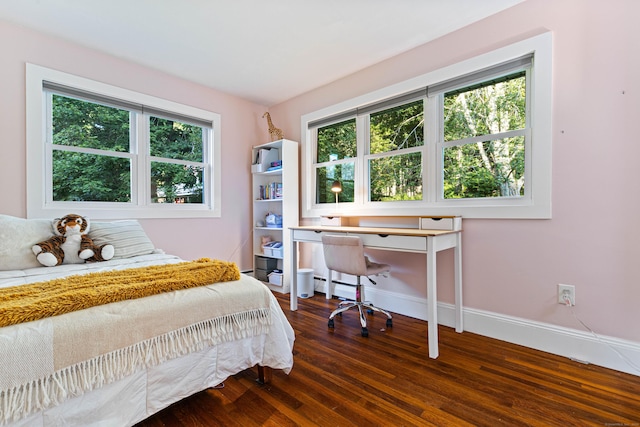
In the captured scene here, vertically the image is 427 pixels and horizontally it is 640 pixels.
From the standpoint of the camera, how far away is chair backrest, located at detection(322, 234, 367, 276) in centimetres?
231

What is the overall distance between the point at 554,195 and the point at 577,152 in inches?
11.8

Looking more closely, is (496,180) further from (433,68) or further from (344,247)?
(344,247)

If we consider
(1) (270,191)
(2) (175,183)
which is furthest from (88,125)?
(1) (270,191)

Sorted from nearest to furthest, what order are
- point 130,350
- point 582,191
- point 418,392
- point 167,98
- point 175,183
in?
point 130,350, point 418,392, point 582,191, point 167,98, point 175,183

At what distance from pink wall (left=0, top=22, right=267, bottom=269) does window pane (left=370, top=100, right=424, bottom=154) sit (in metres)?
1.68

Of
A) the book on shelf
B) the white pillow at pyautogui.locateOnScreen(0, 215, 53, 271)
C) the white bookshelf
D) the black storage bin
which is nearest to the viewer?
the white pillow at pyautogui.locateOnScreen(0, 215, 53, 271)

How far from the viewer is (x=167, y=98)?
3195 millimetres

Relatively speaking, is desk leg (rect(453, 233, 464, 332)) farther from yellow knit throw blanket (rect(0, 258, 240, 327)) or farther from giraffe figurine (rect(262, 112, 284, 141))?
giraffe figurine (rect(262, 112, 284, 141))

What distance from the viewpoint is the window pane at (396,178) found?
2789 millimetres

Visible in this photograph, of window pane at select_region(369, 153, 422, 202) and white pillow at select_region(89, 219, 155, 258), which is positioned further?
window pane at select_region(369, 153, 422, 202)

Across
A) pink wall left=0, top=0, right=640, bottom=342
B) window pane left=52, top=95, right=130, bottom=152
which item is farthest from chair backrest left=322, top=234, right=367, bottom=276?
window pane left=52, top=95, right=130, bottom=152

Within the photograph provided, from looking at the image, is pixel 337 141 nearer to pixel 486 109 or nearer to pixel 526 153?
pixel 486 109

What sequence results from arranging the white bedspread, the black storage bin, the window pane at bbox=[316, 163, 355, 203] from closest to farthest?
1. the white bedspread
2. the window pane at bbox=[316, 163, 355, 203]
3. the black storage bin

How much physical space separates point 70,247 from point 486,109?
3.30 m
